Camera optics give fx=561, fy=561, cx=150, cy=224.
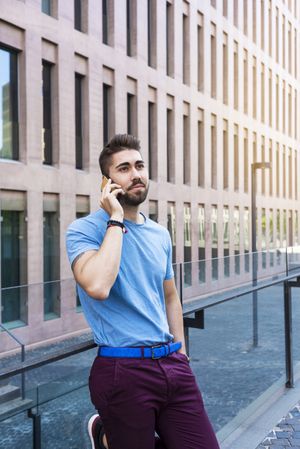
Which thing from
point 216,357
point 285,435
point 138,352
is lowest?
point 285,435

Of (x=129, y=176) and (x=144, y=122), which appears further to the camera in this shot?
(x=144, y=122)

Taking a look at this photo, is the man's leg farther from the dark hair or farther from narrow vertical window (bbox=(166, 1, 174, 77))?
narrow vertical window (bbox=(166, 1, 174, 77))

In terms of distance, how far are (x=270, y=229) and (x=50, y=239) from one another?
1917 centimetres

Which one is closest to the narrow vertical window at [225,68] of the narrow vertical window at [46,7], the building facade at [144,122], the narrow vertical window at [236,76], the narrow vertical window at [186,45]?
the building facade at [144,122]

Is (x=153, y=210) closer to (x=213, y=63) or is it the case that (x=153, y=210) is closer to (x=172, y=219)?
(x=172, y=219)

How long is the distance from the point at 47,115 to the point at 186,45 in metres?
9.85

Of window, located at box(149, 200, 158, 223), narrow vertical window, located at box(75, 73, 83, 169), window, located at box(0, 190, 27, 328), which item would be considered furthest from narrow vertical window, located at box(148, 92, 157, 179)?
window, located at box(0, 190, 27, 328)

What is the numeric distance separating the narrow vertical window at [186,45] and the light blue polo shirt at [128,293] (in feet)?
68.8

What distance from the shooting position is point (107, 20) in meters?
17.7

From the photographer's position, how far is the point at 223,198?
25875 millimetres

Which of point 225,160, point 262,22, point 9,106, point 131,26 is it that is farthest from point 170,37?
point 262,22

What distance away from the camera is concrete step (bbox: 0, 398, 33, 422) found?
2.58 meters

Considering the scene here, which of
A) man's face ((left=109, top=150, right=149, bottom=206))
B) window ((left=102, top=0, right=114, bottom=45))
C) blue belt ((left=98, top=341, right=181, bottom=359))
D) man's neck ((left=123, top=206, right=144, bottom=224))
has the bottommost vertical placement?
blue belt ((left=98, top=341, right=181, bottom=359))

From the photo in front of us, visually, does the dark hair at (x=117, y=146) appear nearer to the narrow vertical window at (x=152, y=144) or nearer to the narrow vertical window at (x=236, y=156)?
the narrow vertical window at (x=152, y=144)
